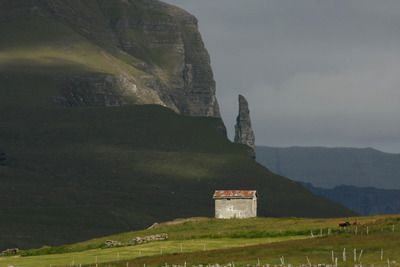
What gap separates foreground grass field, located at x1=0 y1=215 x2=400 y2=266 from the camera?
82125 mm

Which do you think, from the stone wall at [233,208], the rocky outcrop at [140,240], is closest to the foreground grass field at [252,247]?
the rocky outcrop at [140,240]

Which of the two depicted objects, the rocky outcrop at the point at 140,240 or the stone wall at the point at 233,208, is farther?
the stone wall at the point at 233,208

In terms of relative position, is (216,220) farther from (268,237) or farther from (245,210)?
(268,237)

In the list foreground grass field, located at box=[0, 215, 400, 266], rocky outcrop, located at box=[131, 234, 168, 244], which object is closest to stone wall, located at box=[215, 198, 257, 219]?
foreground grass field, located at box=[0, 215, 400, 266]

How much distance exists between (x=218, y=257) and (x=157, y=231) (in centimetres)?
4727

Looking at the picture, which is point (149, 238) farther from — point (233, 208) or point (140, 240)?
point (233, 208)

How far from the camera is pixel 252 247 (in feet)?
306

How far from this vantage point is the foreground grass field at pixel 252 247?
269ft

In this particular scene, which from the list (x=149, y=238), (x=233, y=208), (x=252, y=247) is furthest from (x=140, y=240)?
(x=233, y=208)

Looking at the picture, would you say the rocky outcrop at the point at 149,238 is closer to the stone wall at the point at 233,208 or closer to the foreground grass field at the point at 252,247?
the foreground grass field at the point at 252,247

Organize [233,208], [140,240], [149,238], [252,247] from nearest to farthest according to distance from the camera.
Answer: [252,247] < [140,240] < [149,238] < [233,208]

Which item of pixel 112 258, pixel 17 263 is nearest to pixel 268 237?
pixel 112 258

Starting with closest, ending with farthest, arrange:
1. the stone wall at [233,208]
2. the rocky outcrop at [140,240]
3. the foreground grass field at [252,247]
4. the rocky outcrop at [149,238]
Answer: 1. the foreground grass field at [252,247]
2. the rocky outcrop at [140,240]
3. the rocky outcrop at [149,238]
4. the stone wall at [233,208]

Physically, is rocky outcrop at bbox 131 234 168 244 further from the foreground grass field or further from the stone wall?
the stone wall
